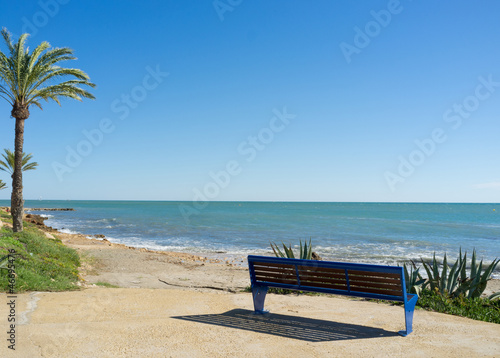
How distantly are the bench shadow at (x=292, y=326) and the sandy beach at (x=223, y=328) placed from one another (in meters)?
0.01

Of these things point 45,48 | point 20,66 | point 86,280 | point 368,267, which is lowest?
point 86,280

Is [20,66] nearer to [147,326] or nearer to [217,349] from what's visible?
[147,326]

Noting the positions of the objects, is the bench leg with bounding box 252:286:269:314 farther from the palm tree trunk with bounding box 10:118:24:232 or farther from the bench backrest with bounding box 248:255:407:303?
the palm tree trunk with bounding box 10:118:24:232

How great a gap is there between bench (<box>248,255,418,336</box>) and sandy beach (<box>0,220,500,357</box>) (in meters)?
0.39

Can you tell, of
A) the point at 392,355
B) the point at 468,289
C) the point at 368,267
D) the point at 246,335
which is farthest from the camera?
the point at 468,289

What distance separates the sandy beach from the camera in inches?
158

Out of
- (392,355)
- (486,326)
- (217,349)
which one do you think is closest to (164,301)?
(217,349)

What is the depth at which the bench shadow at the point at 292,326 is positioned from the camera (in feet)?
15.0

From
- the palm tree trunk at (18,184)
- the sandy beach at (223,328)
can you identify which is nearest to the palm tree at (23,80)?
the palm tree trunk at (18,184)

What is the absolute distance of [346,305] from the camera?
6.21 m

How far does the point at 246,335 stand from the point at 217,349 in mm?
571

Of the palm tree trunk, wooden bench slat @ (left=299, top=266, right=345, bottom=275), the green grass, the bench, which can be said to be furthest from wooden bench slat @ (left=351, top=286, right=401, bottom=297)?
the palm tree trunk

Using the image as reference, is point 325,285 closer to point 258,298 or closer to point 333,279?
point 333,279

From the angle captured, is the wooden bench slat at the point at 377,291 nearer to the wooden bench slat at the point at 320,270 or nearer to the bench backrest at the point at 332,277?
the bench backrest at the point at 332,277
